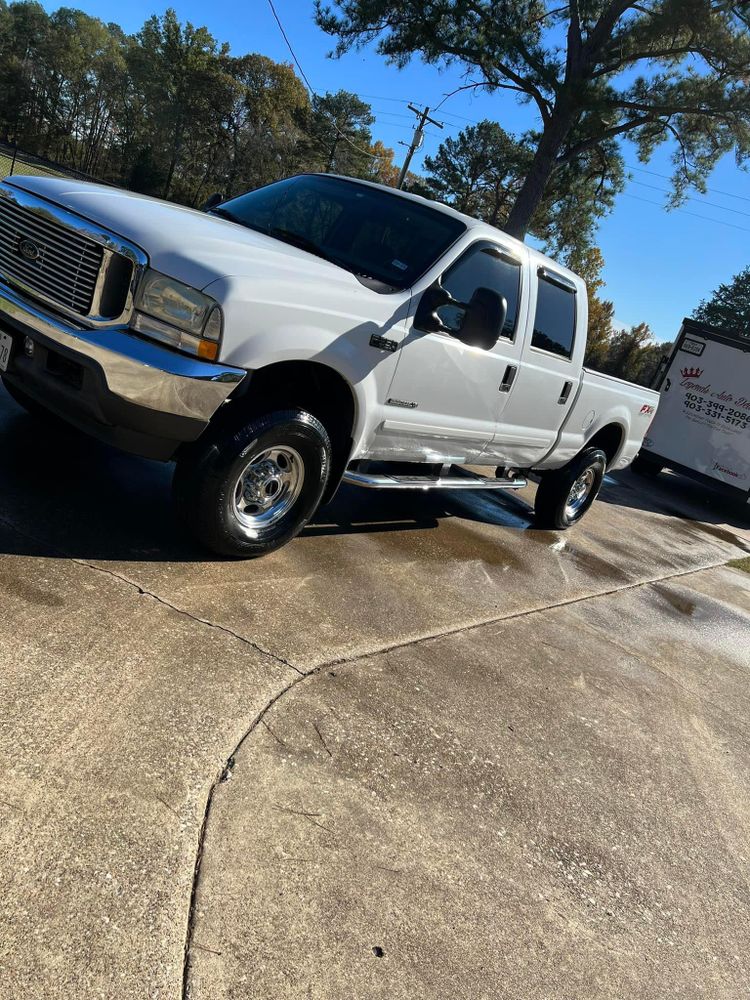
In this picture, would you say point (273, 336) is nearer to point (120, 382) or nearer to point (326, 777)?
point (120, 382)

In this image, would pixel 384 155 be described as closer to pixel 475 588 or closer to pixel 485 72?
pixel 485 72

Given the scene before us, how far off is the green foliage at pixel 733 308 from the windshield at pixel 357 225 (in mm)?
70756

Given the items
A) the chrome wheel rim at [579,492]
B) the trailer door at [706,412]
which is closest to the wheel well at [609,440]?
the chrome wheel rim at [579,492]

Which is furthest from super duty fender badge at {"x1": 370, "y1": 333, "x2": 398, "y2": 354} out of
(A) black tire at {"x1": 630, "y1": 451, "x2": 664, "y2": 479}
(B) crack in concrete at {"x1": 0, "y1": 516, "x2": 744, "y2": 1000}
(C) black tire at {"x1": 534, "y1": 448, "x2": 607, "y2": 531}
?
(A) black tire at {"x1": 630, "y1": 451, "x2": 664, "y2": 479}

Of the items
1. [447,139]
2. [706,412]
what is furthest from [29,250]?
[447,139]

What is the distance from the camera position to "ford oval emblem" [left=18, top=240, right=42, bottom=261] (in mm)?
3715

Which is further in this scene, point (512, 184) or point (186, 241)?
point (512, 184)

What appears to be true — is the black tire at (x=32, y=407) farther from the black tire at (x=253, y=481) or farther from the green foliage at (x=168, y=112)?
the green foliage at (x=168, y=112)

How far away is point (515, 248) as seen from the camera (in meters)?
5.38

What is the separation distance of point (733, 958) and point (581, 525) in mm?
6268

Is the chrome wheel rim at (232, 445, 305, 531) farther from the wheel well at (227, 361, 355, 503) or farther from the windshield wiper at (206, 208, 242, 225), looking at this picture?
the windshield wiper at (206, 208, 242, 225)

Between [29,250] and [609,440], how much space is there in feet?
19.0

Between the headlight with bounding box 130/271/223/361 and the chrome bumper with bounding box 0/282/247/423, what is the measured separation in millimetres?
54

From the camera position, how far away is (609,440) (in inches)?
309
